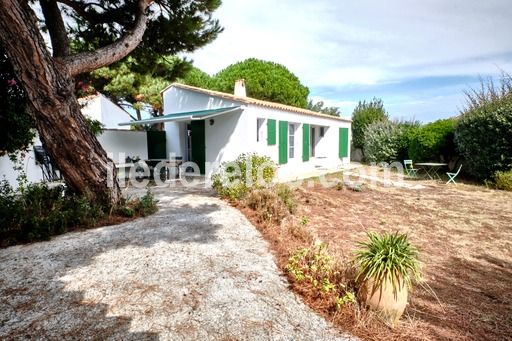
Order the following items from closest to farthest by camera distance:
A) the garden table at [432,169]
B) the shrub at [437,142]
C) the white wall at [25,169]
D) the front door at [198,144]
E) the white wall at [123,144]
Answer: the white wall at [25,169]
the front door at [198,144]
the white wall at [123,144]
the garden table at [432,169]
the shrub at [437,142]

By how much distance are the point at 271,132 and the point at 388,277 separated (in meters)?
11.2

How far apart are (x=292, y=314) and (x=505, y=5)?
13.0 meters

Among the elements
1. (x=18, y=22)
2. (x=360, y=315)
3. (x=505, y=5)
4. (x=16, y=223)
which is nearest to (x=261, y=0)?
(x=18, y=22)

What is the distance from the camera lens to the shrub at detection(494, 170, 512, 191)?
11367mm

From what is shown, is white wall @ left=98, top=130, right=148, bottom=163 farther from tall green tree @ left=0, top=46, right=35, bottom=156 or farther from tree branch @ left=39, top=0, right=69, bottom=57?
tall green tree @ left=0, top=46, right=35, bottom=156

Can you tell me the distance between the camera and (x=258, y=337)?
269cm

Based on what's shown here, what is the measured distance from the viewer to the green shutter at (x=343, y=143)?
20000 millimetres

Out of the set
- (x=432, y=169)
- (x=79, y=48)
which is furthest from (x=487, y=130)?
(x=79, y=48)

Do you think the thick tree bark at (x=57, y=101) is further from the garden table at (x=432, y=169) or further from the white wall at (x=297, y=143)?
the garden table at (x=432, y=169)

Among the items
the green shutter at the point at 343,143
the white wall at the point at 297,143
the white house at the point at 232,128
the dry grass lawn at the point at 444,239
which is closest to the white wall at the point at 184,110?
the white house at the point at 232,128

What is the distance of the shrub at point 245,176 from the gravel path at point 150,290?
2.62 m

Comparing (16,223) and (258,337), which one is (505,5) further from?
(16,223)

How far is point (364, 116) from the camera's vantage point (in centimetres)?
2330

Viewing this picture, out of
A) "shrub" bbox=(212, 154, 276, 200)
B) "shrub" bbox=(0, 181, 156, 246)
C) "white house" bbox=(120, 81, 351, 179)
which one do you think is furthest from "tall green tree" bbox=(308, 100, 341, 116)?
"shrub" bbox=(0, 181, 156, 246)
